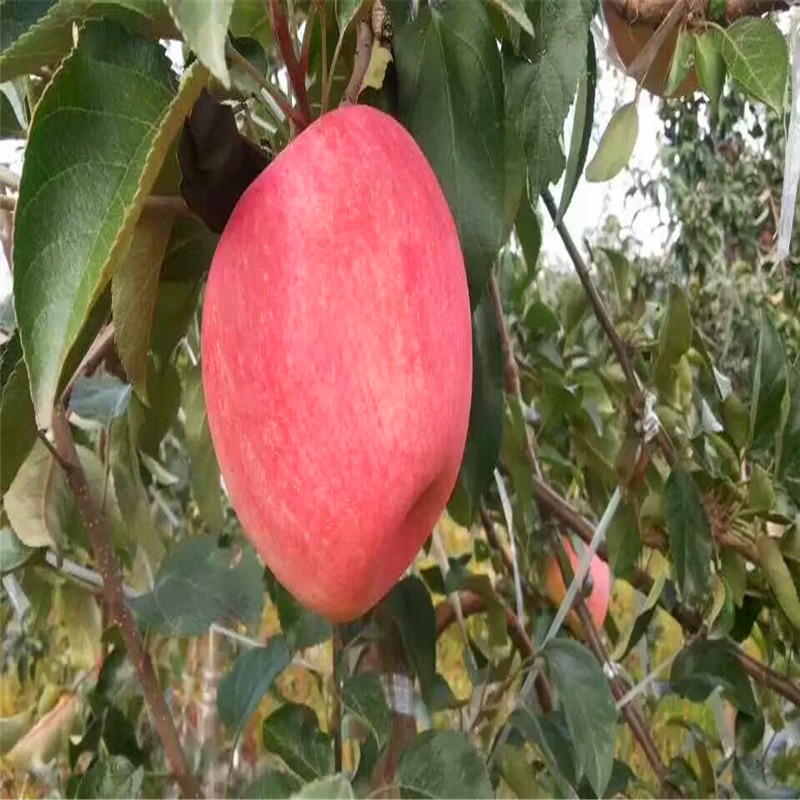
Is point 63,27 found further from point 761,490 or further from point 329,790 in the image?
point 761,490

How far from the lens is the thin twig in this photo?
0.30 metres

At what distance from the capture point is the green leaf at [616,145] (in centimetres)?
50

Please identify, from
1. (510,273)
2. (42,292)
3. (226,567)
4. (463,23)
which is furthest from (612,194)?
(42,292)

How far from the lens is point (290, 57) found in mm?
304

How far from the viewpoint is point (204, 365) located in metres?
0.31

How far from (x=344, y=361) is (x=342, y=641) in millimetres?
395

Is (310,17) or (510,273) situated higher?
(310,17)

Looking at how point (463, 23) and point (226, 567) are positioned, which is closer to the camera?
point (463, 23)

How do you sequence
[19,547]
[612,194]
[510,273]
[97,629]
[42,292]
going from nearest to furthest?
[42,292] < [19,547] < [97,629] < [510,273] < [612,194]

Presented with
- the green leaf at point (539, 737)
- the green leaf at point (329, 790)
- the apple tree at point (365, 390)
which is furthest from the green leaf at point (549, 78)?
the green leaf at point (539, 737)

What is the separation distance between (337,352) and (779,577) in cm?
39

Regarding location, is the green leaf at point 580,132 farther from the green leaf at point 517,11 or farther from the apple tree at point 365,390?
the green leaf at point 517,11

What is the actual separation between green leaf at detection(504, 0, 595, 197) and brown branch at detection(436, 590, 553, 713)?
1.42ft

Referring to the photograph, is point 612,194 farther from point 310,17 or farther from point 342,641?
point 310,17
